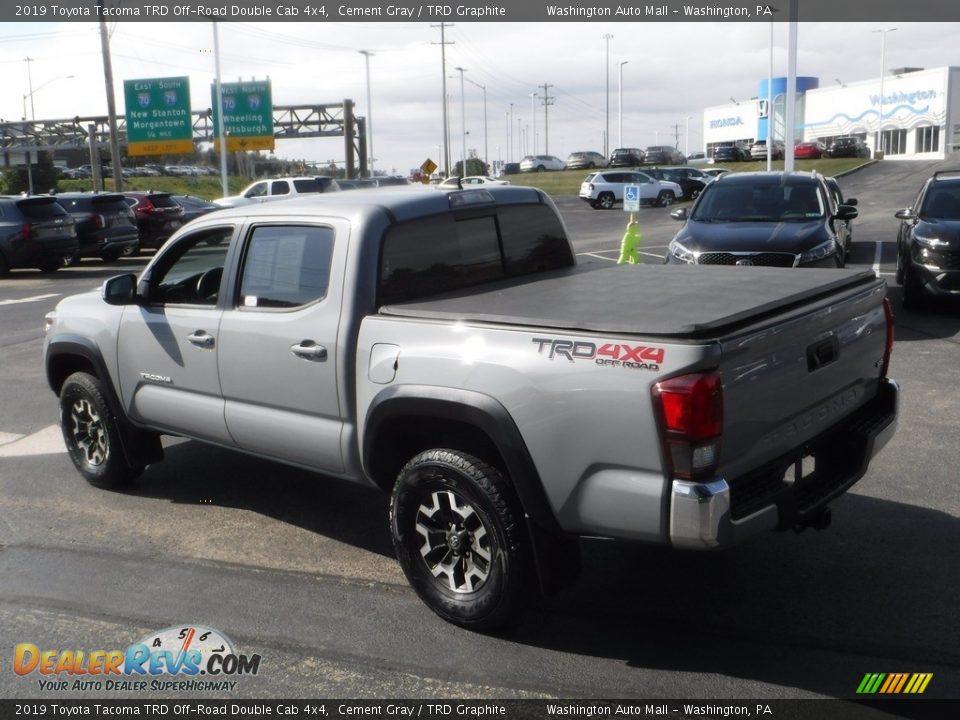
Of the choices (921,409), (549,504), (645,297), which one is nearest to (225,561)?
(549,504)

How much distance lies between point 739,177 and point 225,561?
31.0ft

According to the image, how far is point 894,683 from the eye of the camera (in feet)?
12.4

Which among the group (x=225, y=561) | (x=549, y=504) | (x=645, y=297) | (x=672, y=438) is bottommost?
(x=225, y=561)

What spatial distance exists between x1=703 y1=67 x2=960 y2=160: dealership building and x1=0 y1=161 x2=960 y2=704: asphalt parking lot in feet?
174

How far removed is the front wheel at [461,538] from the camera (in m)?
4.08

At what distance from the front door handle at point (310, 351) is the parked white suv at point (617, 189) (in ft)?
123

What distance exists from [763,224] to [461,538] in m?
8.15

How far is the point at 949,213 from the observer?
12.3m

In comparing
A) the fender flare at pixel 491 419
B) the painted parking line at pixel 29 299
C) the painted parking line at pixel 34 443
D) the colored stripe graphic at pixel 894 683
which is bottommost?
the painted parking line at pixel 29 299

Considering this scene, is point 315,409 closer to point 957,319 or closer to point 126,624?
point 126,624

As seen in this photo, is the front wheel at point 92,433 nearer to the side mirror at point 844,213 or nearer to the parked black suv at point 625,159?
the side mirror at point 844,213

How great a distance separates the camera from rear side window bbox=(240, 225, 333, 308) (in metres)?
4.87

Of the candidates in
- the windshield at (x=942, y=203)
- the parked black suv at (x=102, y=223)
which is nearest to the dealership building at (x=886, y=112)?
the parked black suv at (x=102, y=223)

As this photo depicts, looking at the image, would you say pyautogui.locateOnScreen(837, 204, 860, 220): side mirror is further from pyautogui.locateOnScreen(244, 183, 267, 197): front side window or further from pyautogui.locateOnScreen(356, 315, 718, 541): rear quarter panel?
pyautogui.locateOnScreen(244, 183, 267, 197): front side window
